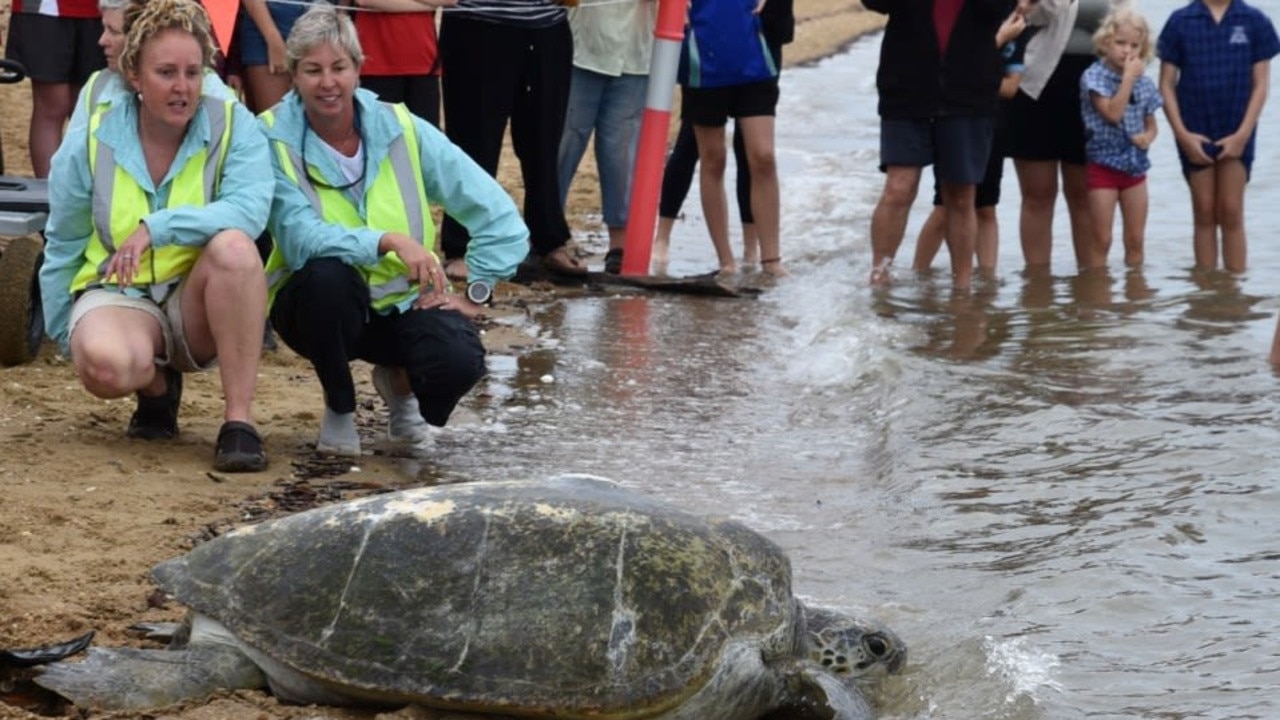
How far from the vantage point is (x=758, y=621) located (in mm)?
3883

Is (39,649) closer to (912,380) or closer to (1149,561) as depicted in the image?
(1149,561)

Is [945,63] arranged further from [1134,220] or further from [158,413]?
[158,413]

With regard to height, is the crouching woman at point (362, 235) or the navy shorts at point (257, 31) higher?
the navy shorts at point (257, 31)

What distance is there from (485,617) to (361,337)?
2209 mm

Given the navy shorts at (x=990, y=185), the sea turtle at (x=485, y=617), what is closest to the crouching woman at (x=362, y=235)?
the sea turtle at (x=485, y=617)

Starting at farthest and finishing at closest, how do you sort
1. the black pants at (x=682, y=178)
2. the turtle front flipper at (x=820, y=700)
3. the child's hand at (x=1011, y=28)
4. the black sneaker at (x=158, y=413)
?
the black pants at (x=682, y=178), the child's hand at (x=1011, y=28), the black sneaker at (x=158, y=413), the turtle front flipper at (x=820, y=700)

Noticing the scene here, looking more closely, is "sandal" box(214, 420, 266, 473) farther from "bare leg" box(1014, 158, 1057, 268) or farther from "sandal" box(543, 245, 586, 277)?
"bare leg" box(1014, 158, 1057, 268)

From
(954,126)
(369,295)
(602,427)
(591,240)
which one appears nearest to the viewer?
(369,295)

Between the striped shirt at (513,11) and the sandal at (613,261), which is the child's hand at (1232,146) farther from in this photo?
the striped shirt at (513,11)

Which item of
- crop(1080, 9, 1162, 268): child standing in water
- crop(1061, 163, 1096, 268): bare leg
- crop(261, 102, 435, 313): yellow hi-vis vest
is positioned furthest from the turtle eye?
crop(1061, 163, 1096, 268): bare leg

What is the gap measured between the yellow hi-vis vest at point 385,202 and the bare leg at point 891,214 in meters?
3.97

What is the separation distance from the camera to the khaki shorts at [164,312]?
5.41 metres

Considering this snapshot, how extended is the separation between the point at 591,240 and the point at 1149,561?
617cm

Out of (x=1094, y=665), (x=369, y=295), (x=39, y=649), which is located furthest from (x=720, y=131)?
(x=39, y=649)
